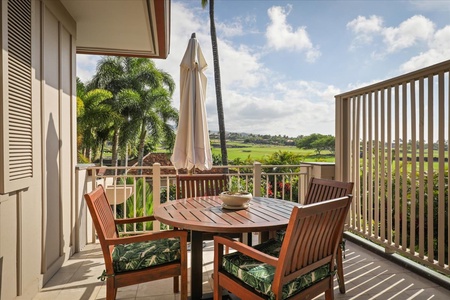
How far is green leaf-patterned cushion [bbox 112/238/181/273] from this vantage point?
203cm

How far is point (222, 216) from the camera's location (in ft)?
7.39

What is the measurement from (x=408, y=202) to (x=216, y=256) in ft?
8.72

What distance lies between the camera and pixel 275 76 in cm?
3061

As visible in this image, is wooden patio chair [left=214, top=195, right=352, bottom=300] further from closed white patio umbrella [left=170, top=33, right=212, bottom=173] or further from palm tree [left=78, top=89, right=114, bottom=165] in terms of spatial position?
palm tree [left=78, top=89, right=114, bottom=165]

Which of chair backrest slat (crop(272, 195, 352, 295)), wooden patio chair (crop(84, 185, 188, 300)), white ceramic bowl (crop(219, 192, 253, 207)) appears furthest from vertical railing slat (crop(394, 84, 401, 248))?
wooden patio chair (crop(84, 185, 188, 300))

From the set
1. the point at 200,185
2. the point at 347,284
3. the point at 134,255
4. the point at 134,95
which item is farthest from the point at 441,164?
the point at 134,95

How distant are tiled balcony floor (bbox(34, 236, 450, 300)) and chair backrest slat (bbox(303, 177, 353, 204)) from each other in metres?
0.86

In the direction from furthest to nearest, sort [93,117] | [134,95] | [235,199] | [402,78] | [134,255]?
1. [134,95]
2. [93,117]
3. [402,78]
4. [235,199]
5. [134,255]

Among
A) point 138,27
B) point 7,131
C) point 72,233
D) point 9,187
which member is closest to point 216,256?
point 9,187

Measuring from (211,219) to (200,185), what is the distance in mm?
1300

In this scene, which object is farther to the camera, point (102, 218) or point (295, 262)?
point (102, 218)

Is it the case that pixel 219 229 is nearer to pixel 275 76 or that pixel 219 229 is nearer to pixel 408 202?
pixel 408 202

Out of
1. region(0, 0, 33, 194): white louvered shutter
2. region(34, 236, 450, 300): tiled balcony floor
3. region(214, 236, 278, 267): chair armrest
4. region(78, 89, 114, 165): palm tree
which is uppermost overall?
region(78, 89, 114, 165): palm tree

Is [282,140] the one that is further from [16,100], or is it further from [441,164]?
[16,100]
